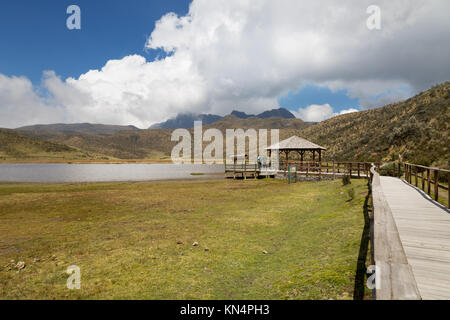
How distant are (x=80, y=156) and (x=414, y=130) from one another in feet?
460

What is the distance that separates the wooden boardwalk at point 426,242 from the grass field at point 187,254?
984 millimetres

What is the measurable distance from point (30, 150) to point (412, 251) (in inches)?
5998

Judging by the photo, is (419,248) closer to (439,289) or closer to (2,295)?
(439,289)

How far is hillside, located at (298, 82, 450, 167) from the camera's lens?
2594 cm

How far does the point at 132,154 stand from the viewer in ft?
609

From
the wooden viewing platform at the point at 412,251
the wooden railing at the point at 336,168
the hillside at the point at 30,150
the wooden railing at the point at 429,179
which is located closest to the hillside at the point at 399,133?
the wooden railing at the point at 429,179

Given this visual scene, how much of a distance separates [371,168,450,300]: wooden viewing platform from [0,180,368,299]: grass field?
103 cm

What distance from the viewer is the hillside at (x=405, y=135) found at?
25941mm

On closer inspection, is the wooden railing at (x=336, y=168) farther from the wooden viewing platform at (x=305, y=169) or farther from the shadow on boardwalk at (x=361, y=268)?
the shadow on boardwalk at (x=361, y=268)

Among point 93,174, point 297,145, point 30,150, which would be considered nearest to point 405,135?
point 297,145

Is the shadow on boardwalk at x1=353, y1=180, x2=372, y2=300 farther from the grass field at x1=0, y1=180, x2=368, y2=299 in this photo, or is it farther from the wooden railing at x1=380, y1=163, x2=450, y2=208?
the wooden railing at x1=380, y1=163, x2=450, y2=208

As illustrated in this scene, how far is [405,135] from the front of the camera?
34.9m
